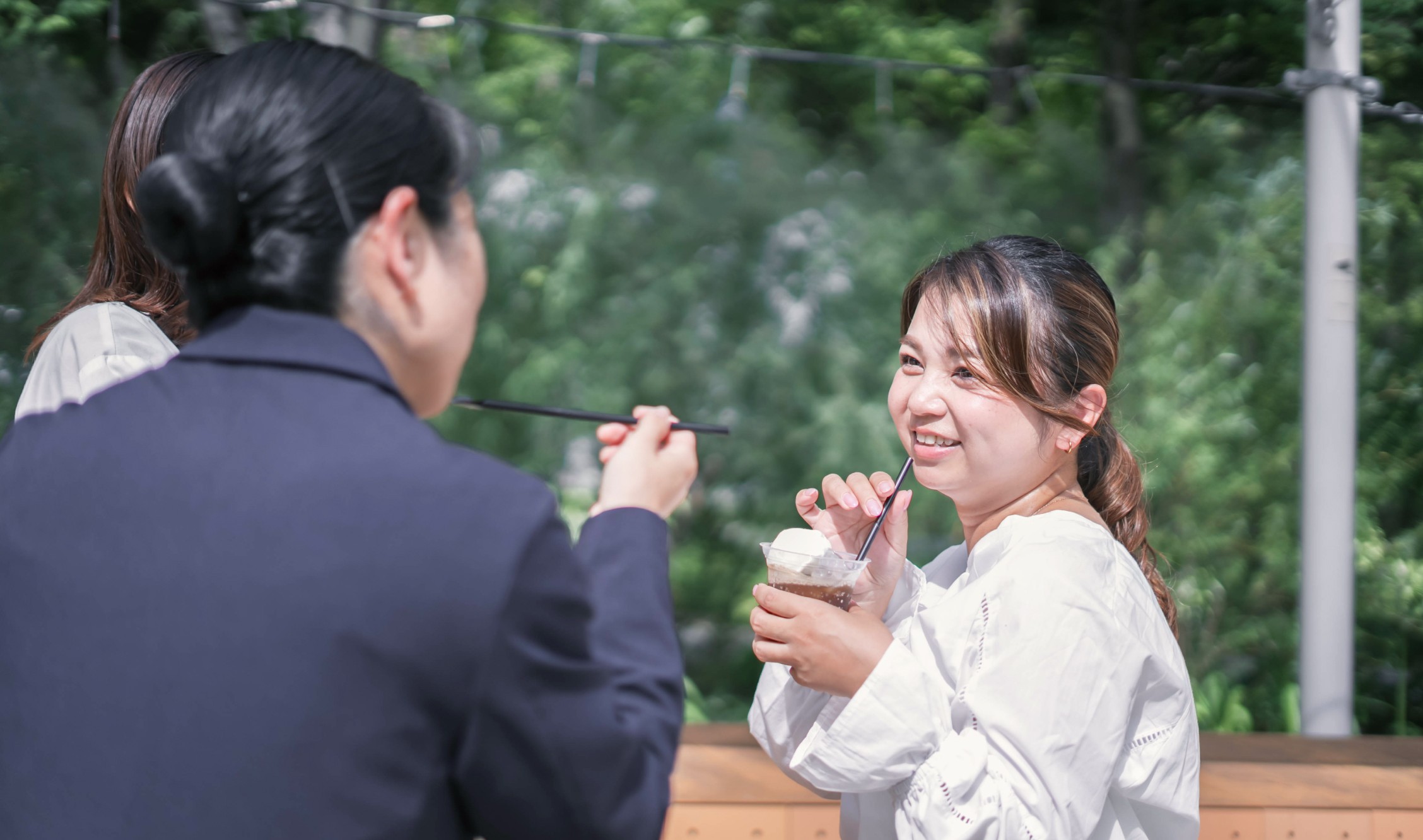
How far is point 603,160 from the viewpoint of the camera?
4.97 meters

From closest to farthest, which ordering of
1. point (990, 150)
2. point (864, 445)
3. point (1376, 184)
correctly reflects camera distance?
point (1376, 184)
point (864, 445)
point (990, 150)

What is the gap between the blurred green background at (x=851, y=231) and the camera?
4.37 metres

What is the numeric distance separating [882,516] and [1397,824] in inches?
68.2

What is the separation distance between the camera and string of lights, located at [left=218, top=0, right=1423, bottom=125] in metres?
4.18

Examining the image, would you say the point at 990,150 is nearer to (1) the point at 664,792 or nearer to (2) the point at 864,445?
(2) the point at 864,445

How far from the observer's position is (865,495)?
1.55 meters

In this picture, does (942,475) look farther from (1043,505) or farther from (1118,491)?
(1118,491)

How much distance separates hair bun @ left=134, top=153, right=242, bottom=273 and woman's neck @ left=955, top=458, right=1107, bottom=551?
1.02 metres

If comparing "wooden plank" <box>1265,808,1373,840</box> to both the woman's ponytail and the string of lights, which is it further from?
the string of lights

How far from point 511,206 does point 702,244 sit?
2.88ft

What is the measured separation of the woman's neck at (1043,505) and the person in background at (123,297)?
1.11m

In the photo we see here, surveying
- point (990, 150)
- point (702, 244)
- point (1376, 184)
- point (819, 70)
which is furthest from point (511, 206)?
point (1376, 184)

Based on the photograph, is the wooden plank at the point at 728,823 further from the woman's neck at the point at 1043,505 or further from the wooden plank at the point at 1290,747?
the woman's neck at the point at 1043,505

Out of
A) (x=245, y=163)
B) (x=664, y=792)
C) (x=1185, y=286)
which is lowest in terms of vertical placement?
(x=1185, y=286)
